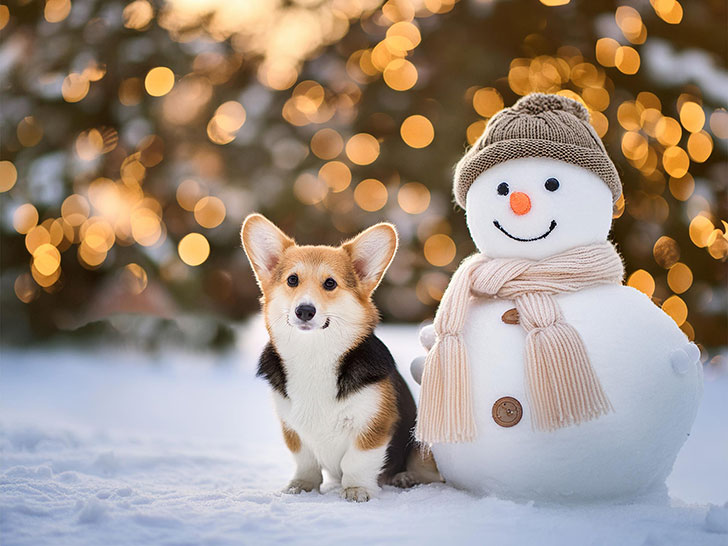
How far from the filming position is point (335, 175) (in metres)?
3.71

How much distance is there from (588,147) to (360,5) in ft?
7.71

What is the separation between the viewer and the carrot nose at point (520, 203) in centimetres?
158

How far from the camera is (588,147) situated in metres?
1.63

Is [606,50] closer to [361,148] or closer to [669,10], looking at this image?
[669,10]

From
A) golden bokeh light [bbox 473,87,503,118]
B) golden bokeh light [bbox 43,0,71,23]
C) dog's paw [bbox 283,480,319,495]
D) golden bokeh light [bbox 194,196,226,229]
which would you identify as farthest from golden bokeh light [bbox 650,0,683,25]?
golden bokeh light [bbox 43,0,71,23]

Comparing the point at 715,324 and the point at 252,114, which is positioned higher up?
the point at 252,114

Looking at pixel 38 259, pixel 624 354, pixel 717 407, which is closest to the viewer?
pixel 624 354

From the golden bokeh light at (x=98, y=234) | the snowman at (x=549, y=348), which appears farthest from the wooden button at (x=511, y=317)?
the golden bokeh light at (x=98, y=234)

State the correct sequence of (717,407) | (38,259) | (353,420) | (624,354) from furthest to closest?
(38,259) → (717,407) → (353,420) → (624,354)

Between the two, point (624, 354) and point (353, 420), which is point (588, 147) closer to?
point (624, 354)

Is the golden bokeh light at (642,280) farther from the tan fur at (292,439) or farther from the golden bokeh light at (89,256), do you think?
the golden bokeh light at (89,256)

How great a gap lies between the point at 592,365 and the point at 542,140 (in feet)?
1.84

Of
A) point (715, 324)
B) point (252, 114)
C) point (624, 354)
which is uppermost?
point (252, 114)

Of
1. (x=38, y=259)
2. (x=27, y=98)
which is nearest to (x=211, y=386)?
(x=38, y=259)
